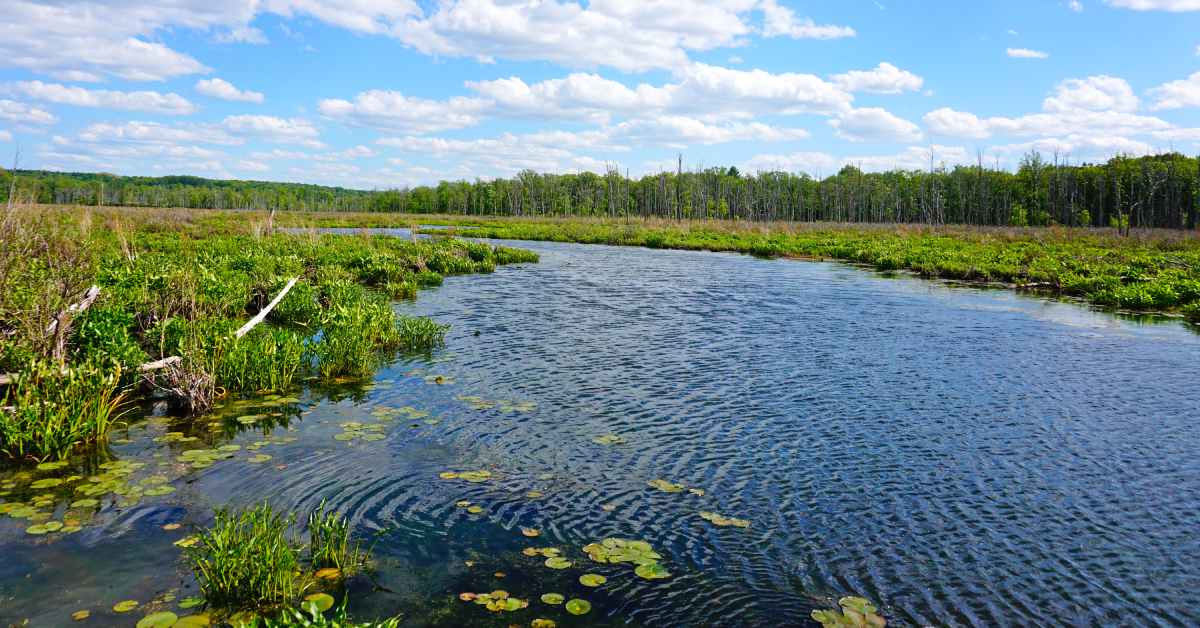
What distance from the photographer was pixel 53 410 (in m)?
8.48

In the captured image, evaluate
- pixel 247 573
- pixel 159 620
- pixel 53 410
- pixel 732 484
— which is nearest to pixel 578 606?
pixel 247 573

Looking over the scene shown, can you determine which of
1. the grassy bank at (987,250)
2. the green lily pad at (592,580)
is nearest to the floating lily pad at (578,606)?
the green lily pad at (592,580)

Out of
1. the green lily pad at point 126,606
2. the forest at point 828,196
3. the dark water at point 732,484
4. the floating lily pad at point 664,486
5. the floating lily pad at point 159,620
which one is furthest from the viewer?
the forest at point 828,196

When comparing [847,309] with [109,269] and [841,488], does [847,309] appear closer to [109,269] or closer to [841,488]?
[841,488]

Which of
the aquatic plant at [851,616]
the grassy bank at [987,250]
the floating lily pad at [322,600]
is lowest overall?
the aquatic plant at [851,616]

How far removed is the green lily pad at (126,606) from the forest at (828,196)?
5853cm

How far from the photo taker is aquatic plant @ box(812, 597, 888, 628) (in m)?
5.67

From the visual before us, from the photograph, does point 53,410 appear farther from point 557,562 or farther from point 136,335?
point 557,562

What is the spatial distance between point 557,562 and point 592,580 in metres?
0.45

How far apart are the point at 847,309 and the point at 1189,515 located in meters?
15.0

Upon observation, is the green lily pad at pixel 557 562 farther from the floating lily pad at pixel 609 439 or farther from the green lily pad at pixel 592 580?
the floating lily pad at pixel 609 439

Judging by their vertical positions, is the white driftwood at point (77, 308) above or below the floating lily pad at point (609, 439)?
above

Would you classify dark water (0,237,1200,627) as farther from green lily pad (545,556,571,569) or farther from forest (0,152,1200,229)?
forest (0,152,1200,229)

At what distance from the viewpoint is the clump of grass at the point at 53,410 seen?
8195mm
